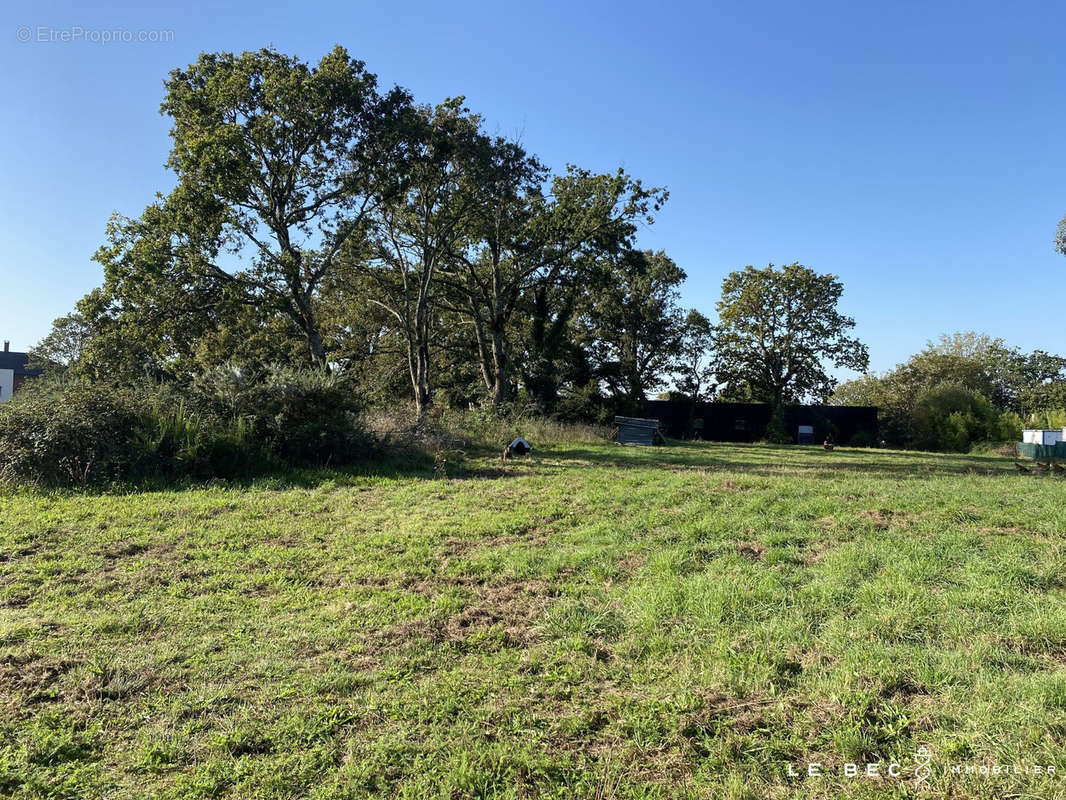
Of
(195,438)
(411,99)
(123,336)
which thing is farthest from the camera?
(411,99)

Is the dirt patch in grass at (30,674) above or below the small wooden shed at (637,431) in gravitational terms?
below

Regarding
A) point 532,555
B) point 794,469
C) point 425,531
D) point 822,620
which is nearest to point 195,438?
point 425,531

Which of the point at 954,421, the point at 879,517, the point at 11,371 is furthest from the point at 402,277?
the point at 11,371

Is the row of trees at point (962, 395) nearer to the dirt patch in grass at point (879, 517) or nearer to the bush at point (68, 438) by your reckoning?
the dirt patch in grass at point (879, 517)

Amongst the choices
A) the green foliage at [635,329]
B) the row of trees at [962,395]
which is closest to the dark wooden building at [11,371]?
the green foliage at [635,329]

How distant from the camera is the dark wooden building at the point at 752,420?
26.2m

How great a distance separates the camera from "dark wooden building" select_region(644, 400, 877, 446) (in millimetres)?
26172

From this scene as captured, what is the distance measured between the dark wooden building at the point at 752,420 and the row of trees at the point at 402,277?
1.97m

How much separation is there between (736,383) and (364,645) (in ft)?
104

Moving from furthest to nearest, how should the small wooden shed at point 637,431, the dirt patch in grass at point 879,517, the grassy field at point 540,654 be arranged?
the small wooden shed at point 637,431
the dirt patch in grass at point 879,517
the grassy field at point 540,654

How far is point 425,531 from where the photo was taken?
230 inches

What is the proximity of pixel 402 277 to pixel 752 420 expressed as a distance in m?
18.2

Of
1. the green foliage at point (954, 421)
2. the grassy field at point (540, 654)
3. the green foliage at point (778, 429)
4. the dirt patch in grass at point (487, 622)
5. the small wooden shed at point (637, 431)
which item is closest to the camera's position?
the grassy field at point (540, 654)

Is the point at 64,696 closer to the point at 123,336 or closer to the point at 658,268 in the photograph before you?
the point at 123,336
